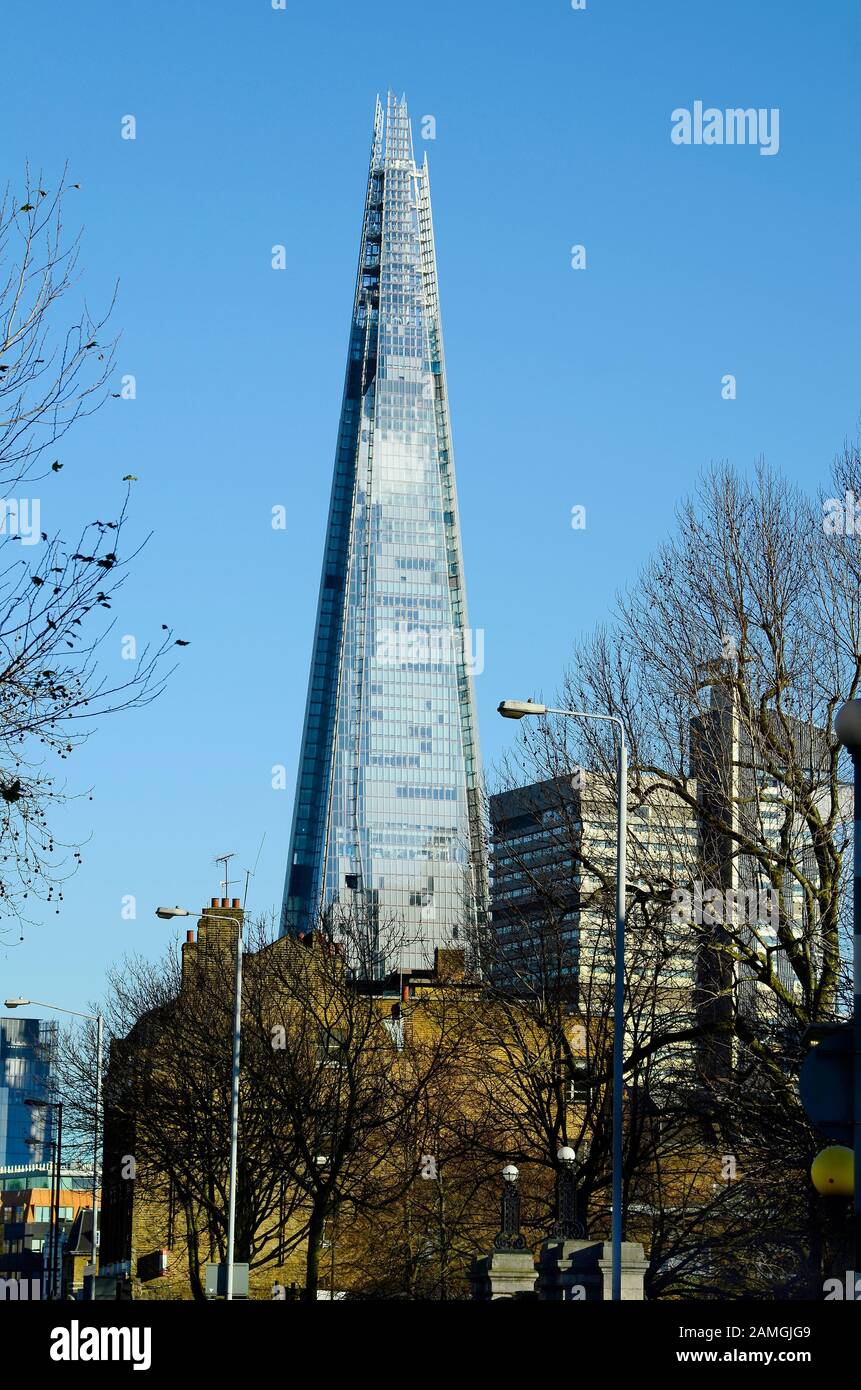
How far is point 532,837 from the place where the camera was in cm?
3581

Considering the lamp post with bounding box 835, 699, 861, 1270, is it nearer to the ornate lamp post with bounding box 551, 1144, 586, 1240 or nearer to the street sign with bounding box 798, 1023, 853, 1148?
the street sign with bounding box 798, 1023, 853, 1148

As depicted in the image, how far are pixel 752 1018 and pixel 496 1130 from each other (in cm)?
1031

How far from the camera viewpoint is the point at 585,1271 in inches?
1104

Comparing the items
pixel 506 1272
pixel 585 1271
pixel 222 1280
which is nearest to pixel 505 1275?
pixel 506 1272

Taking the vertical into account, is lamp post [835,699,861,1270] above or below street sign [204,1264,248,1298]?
above

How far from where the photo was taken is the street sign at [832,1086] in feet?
28.6

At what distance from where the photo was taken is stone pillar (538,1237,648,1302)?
2673cm

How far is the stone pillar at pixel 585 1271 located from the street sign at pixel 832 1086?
18684 millimetres

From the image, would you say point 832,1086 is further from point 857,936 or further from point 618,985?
point 618,985

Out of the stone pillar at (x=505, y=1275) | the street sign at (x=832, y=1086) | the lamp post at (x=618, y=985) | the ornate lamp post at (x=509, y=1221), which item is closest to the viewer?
the street sign at (x=832, y=1086)

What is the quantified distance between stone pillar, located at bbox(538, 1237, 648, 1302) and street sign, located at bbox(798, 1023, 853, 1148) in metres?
A: 18.7

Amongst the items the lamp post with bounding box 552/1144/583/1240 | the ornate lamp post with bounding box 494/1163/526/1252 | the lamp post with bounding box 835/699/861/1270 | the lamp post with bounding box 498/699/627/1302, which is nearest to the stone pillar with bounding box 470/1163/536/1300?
the ornate lamp post with bounding box 494/1163/526/1252

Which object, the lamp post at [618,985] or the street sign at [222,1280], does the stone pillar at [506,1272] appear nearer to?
the street sign at [222,1280]

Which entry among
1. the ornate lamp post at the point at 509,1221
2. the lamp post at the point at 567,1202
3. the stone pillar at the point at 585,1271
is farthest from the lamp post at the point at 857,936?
the ornate lamp post at the point at 509,1221
